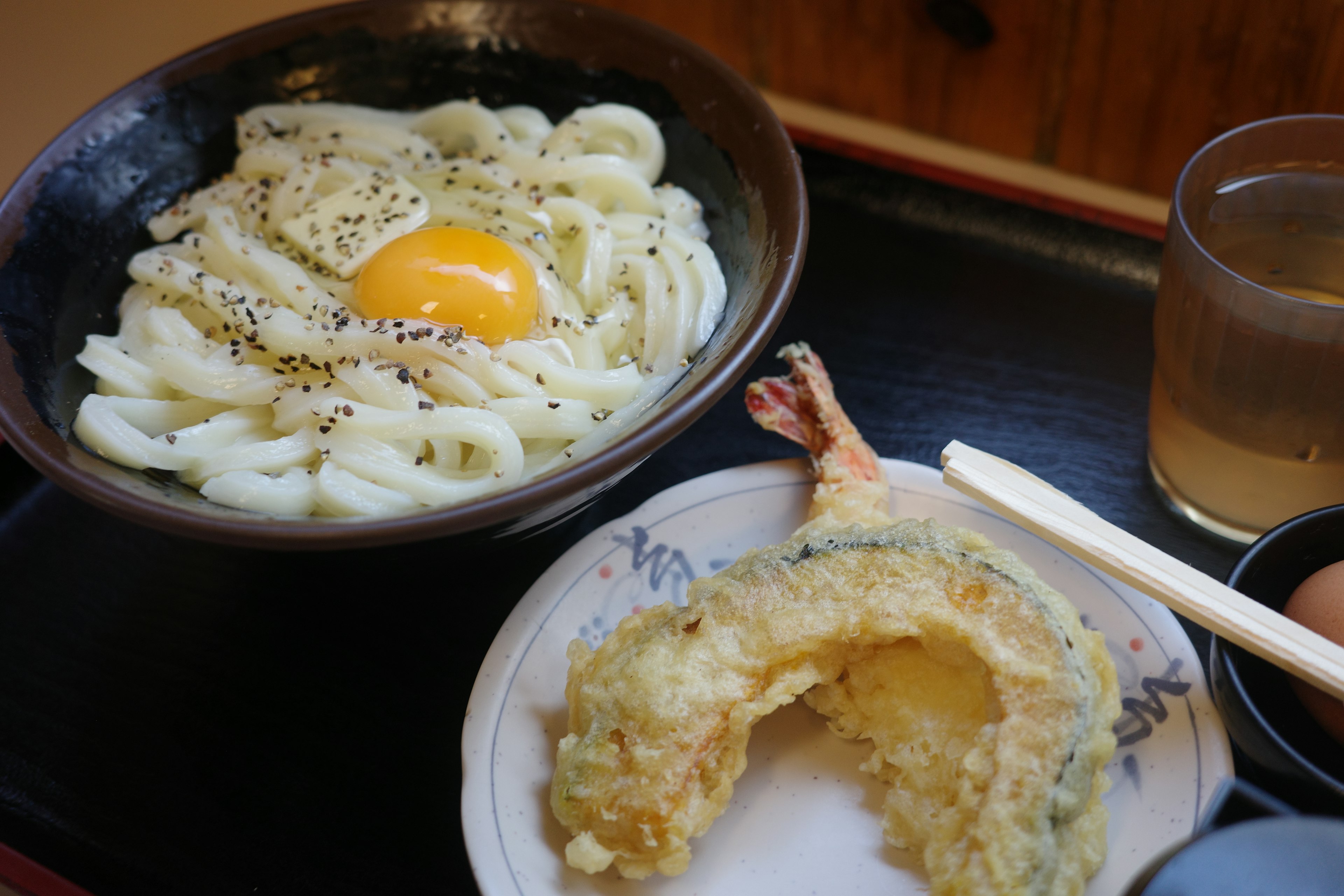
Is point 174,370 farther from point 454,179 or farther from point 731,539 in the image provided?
point 731,539

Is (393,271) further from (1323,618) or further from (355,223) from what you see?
(1323,618)

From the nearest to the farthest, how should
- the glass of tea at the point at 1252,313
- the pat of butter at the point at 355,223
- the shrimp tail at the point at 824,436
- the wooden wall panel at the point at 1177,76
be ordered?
1. the glass of tea at the point at 1252,313
2. the shrimp tail at the point at 824,436
3. the pat of butter at the point at 355,223
4. the wooden wall panel at the point at 1177,76

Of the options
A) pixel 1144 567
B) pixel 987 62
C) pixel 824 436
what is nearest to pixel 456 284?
pixel 824 436

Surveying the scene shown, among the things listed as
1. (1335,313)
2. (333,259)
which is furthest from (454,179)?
(1335,313)

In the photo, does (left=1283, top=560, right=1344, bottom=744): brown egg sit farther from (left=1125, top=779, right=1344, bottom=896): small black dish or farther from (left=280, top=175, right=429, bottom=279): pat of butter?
(left=280, top=175, right=429, bottom=279): pat of butter

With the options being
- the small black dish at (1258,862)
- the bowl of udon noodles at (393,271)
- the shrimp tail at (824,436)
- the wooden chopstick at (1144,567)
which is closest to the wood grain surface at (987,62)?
the bowl of udon noodles at (393,271)

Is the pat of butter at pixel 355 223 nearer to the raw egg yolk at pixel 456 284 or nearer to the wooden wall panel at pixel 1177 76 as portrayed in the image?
the raw egg yolk at pixel 456 284
